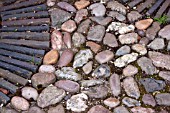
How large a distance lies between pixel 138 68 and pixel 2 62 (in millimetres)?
1175

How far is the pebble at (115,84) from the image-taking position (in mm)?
2605

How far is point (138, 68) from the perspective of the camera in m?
2.76

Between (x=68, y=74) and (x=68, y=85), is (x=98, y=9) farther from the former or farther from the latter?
(x=68, y=85)

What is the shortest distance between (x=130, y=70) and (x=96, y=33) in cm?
52

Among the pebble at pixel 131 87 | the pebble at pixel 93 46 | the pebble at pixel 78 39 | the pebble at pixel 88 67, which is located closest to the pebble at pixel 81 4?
the pebble at pixel 78 39

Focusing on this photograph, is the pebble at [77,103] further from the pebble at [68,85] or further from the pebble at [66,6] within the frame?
the pebble at [66,6]

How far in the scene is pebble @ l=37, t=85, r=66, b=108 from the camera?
8.42ft

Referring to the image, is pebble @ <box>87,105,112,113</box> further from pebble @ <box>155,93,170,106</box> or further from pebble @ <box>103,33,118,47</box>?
pebble @ <box>103,33,118,47</box>

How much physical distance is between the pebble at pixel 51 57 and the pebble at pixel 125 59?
1.71ft

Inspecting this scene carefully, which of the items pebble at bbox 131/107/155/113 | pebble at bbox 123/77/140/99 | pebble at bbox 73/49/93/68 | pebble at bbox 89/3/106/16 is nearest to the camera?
pebble at bbox 131/107/155/113

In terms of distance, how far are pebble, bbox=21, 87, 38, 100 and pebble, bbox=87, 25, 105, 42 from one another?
72cm

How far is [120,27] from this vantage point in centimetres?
306

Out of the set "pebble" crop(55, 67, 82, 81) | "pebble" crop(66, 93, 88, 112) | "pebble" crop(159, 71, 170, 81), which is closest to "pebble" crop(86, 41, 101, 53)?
"pebble" crop(55, 67, 82, 81)

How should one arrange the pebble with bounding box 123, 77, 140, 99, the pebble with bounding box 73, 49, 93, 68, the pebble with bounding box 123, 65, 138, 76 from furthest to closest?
1. the pebble with bounding box 73, 49, 93, 68
2. the pebble with bounding box 123, 65, 138, 76
3. the pebble with bounding box 123, 77, 140, 99
